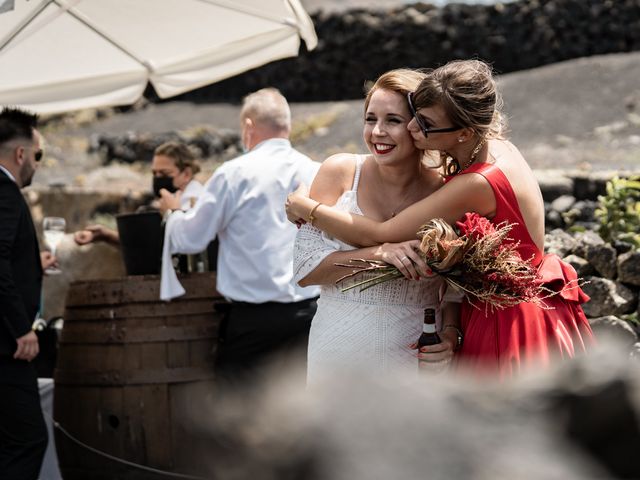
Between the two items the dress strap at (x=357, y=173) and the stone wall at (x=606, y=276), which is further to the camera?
the stone wall at (x=606, y=276)

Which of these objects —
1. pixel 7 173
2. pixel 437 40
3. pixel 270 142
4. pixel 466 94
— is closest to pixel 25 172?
pixel 7 173

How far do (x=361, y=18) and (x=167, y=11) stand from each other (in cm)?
1822

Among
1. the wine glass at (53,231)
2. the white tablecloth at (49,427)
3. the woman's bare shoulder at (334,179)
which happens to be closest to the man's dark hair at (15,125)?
the wine glass at (53,231)

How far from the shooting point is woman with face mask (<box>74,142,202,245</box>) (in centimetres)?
550

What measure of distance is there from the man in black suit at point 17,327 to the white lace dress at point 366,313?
161 cm

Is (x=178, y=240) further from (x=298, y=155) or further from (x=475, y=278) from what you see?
(x=475, y=278)

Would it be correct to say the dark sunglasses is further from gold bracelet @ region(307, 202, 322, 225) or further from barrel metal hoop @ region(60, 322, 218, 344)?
barrel metal hoop @ region(60, 322, 218, 344)

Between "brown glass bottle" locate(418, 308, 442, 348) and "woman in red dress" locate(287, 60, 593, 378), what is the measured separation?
0.03 metres

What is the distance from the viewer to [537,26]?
21.0 meters

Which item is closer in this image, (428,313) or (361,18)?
(428,313)

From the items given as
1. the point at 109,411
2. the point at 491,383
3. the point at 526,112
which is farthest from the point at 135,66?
the point at 526,112

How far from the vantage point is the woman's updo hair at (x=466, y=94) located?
8.46 ft

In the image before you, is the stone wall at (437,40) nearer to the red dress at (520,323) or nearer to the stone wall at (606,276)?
the stone wall at (606,276)

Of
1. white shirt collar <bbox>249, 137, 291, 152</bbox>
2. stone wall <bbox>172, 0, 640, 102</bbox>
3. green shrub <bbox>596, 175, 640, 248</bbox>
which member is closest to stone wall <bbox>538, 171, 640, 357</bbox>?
green shrub <bbox>596, 175, 640, 248</bbox>
